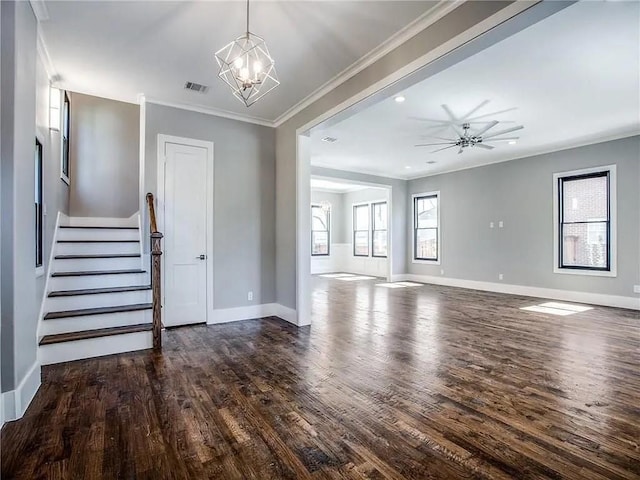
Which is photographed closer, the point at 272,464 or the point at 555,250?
the point at 272,464

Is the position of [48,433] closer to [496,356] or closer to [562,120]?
A: [496,356]

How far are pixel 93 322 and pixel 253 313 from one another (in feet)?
6.87

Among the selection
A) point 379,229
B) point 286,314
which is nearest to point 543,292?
point 379,229

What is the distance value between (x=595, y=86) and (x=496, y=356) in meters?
3.46

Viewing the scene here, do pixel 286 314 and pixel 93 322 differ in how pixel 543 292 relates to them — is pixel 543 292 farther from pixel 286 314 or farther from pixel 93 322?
pixel 93 322

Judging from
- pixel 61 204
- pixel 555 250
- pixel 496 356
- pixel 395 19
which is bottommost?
pixel 496 356

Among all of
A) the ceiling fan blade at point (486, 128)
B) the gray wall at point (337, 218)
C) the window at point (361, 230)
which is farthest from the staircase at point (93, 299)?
the gray wall at point (337, 218)

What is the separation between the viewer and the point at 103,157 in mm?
6000

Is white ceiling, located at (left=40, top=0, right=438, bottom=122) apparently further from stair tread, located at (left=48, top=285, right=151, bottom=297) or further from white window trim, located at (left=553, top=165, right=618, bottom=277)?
white window trim, located at (left=553, top=165, right=618, bottom=277)

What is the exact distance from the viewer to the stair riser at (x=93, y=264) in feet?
13.7

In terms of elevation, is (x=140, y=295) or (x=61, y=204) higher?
(x=61, y=204)

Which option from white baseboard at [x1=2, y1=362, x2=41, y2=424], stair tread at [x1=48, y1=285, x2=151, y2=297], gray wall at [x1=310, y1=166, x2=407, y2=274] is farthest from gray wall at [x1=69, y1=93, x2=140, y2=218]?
gray wall at [x1=310, y1=166, x2=407, y2=274]

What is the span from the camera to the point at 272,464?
71.2 inches

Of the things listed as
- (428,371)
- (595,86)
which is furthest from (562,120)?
(428,371)
